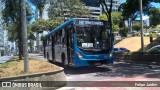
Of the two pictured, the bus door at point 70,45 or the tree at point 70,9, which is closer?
the bus door at point 70,45

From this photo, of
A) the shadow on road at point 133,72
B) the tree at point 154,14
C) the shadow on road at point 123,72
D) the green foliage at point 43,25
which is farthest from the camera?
the green foliage at point 43,25

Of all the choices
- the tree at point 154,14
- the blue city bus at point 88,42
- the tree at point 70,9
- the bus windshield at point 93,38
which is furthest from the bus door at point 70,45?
the tree at point 70,9

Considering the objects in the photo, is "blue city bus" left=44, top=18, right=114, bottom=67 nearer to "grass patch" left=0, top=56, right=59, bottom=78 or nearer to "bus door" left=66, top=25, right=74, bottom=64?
"bus door" left=66, top=25, right=74, bottom=64

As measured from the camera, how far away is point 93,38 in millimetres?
16594

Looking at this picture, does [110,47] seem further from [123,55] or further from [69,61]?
[123,55]

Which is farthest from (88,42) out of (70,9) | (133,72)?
(70,9)

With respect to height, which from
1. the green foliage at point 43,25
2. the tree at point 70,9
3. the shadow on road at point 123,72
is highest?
the tree at point 70,9

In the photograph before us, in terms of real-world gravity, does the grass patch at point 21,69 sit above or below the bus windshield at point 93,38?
below

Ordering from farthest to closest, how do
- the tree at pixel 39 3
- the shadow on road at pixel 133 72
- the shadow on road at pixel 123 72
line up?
the tree at pixel 39 3, the shadow on road at pixel 123 72, the shadow on road at pixel 133 72

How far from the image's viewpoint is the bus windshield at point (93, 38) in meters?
16.4

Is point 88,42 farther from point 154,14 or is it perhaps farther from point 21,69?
point 154,14

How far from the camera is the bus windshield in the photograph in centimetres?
1644

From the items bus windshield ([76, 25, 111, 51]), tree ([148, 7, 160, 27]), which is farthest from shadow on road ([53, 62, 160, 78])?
tree ([148, 7, 160, 27])

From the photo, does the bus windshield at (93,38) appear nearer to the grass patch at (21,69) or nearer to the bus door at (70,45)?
the bus door at (70,45)
